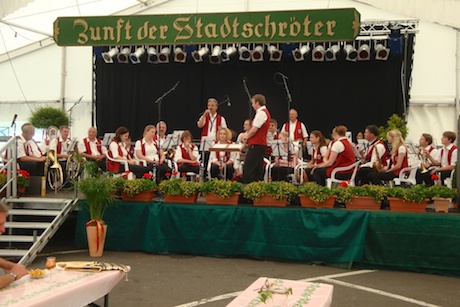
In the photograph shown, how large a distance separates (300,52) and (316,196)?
21.3 ft

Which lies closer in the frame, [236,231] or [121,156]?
[236,231]

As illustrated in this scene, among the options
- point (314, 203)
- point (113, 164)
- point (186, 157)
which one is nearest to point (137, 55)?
point (186, 157)

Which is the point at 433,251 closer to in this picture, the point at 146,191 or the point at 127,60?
the point at 146,191

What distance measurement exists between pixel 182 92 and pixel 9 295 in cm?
1153

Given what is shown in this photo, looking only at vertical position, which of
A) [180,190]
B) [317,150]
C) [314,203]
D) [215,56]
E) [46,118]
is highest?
[215,56]

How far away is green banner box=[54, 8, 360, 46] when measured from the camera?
7719mm

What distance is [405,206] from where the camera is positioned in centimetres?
730

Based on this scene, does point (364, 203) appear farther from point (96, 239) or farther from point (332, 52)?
point (332, 52)

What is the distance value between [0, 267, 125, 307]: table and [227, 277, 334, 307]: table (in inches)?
40.1

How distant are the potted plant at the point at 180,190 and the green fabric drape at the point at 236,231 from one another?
6.1 inches

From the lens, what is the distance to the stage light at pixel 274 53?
13.4 meters

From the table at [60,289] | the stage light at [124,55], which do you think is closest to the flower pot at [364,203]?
the table at [60,289]

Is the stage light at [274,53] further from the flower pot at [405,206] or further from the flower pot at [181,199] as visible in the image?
the flower pot at [405,206]

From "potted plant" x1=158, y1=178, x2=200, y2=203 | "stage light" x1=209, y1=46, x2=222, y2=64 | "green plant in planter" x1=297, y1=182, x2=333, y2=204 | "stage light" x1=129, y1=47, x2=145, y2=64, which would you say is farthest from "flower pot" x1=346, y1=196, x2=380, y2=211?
"stage light" x1=129, y1=47, x2=145, y2=64
